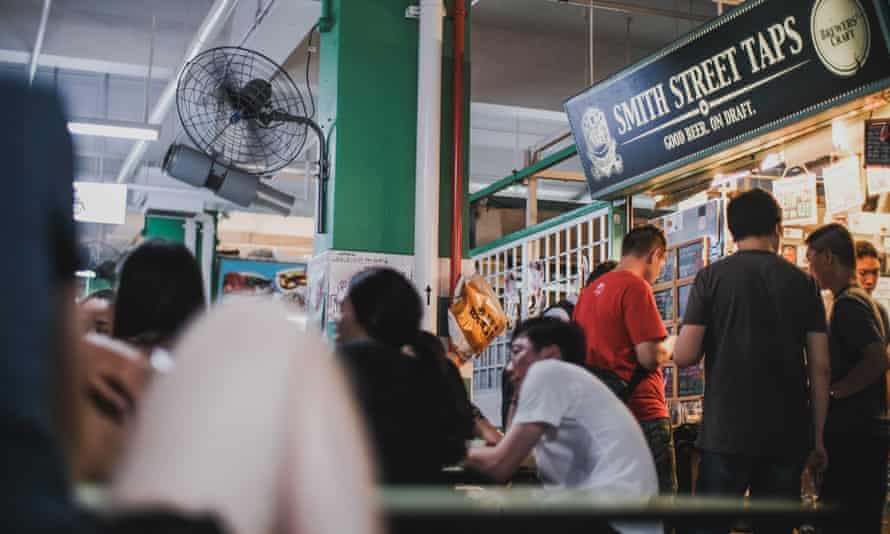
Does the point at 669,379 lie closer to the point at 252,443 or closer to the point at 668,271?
the point at 668,271

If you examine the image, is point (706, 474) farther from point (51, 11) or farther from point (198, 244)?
point (198, 244)

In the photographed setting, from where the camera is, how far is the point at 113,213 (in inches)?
476

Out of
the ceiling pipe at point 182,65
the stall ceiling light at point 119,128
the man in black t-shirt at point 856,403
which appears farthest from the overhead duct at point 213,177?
the man in black t-shirt at point 856,403

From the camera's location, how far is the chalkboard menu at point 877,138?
4.99m

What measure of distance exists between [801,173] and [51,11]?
7050mm

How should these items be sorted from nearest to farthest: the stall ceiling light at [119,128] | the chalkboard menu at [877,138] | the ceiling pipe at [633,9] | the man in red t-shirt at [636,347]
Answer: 1. the man in red t-shirt at [636,347]
2. the chalkboard menu at [877,138]
3. the ceiling pipe at [633,9]
4. the stall ceiling light at [119,128]

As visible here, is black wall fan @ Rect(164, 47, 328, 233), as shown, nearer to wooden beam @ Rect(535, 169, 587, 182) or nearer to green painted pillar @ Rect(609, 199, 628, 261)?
green painted pillar @ Rect(609, 199, 628, 261)

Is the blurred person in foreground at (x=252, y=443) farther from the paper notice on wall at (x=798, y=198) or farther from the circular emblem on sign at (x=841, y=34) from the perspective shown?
the paper notice on wall at (x=798, y=198)

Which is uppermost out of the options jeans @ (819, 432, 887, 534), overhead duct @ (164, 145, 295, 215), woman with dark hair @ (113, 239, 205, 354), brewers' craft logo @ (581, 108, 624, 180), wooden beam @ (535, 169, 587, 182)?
overhead duct @ (164, 145, 295, 215)

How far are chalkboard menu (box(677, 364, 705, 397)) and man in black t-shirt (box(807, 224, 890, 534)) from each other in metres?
1.90

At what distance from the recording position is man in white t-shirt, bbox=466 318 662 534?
307 cm

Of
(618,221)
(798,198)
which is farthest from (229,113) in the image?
(798,198)

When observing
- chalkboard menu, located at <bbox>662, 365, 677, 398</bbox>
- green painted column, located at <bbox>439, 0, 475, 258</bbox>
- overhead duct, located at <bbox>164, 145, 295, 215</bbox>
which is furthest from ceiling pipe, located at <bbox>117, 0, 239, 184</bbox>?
chalkboard menu, located at <bbox>662, 365, 677, 398</bbox>

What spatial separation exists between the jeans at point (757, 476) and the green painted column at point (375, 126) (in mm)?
2873
